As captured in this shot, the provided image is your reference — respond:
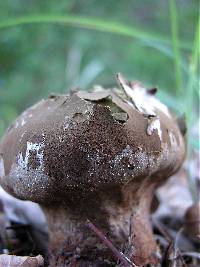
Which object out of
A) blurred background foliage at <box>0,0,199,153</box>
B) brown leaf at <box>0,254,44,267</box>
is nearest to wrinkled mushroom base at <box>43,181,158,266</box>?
brown leaf at <box>0,254,44,267</box>

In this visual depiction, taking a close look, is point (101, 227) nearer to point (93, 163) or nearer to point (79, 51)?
point (93, 163)

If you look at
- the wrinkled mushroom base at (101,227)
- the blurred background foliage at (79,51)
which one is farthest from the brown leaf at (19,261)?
the blurred background foliage at (79,51)

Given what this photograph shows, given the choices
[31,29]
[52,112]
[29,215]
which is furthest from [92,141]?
[31,29]

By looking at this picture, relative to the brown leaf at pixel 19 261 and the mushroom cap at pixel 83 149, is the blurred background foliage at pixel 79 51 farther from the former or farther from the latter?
the brown leaf at pixel 19 261

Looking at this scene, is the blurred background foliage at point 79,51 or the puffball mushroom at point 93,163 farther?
the blurred background foliage at point 79,51

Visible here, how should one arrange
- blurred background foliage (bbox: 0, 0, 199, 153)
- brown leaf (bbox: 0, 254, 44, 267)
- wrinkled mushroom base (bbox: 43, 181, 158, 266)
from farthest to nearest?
blurred background foliage (bbox: 0, 0, 199, 153)
wrinkled mushroom base (bbox: 43, 181, 158, 266)
brown leaf (bbox: 0, 254, 44, 267)

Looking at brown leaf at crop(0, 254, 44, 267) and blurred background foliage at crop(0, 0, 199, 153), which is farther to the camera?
blurred background foliage at crop(0, 0, 199, 153)

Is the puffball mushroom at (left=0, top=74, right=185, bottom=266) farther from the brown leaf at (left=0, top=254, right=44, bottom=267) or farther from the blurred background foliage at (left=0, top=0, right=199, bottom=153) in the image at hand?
the blurred background foliage at (left=0, top=0, right=199, bottom=153)
